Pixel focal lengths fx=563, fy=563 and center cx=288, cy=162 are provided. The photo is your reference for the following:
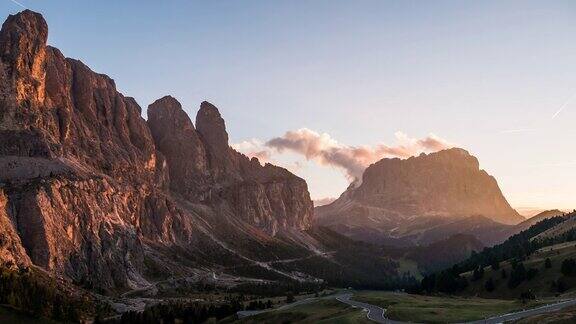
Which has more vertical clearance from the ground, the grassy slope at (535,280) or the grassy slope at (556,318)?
the grassy slope at (535,280)

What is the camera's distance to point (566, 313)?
3322 inches

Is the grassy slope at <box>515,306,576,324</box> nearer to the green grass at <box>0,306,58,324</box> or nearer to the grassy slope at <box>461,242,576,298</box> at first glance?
the grassy slope at <box>461,242,576,298</box>

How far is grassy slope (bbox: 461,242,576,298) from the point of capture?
155 m

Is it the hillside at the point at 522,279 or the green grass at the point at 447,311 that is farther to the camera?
the hillside at the point at 522,279

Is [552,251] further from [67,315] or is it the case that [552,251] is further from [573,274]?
[67,315]

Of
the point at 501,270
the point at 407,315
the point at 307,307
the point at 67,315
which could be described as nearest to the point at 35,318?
the point at 67,315

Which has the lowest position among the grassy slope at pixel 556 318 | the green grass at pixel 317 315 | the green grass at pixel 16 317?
the grassy slope at pixel 556 318

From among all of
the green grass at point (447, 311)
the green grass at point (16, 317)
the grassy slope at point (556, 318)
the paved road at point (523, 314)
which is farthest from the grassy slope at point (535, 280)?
the green grass at point (16, 317)

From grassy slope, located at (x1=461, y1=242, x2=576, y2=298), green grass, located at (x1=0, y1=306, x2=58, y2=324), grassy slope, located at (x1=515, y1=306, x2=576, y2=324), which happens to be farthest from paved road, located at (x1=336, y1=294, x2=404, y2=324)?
green grass, located at (x1=0, y1=306, x2=58, y2=324)

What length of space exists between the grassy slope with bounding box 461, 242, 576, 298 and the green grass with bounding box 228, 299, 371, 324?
174 ft

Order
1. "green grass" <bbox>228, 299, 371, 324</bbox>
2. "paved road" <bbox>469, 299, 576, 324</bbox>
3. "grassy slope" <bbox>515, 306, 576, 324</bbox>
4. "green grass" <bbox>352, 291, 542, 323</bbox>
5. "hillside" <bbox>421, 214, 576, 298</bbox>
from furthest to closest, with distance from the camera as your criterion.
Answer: "hillside" <bbox>421, 214, 576, 298</bbox>
"green grass" <bbox>228, 299, 371, 324</bbox>
"green grass" <bbox>352, 291, 542, 323</bbox>
"paved road" <bbox>469, 299, 576, 324</bbox>
"grassy slope" <bbox>515, 306, 576, 324</bbox>

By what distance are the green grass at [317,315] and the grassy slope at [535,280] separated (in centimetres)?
5292

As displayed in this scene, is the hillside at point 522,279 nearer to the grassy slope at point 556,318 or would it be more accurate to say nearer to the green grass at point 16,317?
the grassy slope at point 556,318

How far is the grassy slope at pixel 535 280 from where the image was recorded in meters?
155
